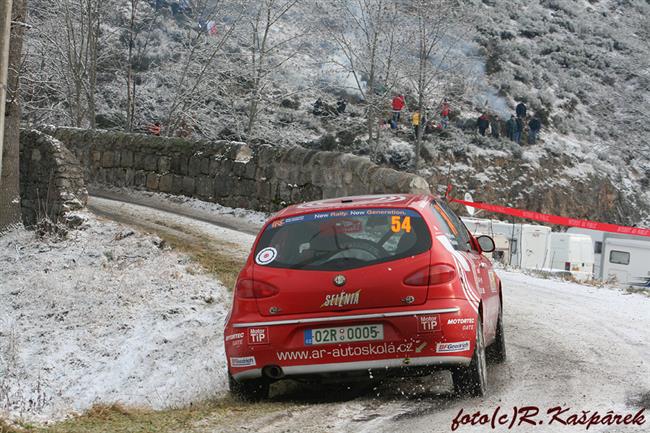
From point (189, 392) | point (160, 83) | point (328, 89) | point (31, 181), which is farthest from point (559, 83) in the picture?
point (189, 392)

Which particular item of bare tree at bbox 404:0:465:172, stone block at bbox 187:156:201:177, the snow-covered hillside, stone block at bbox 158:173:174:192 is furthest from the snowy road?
bare tree at bbox 404:0:465:172

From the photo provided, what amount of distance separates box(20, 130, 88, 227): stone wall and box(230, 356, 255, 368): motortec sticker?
978 centimetres

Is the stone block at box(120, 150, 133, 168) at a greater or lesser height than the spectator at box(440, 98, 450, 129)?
lesser

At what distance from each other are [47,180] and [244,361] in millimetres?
10678

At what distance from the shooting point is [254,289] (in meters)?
5.96

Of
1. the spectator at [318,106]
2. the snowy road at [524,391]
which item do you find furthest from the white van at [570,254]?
the snowy road at [524,391]

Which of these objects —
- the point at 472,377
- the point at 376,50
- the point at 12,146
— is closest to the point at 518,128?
the point at 376,50

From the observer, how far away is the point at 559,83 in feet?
158

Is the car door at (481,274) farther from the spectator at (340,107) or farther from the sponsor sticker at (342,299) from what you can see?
the spectator at (340,107)

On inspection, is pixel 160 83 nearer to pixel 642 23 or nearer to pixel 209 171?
pixel 209 171

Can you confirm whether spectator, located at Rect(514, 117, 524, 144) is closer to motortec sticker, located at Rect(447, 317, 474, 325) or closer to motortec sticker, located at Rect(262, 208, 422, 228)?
motortec sticker, located at Rect(262, 208, 422, 228)

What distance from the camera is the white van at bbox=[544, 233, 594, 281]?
26828 millimetres

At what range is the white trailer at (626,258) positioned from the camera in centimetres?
2728

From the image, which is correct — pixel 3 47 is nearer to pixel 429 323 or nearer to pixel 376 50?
pixel 429 323
